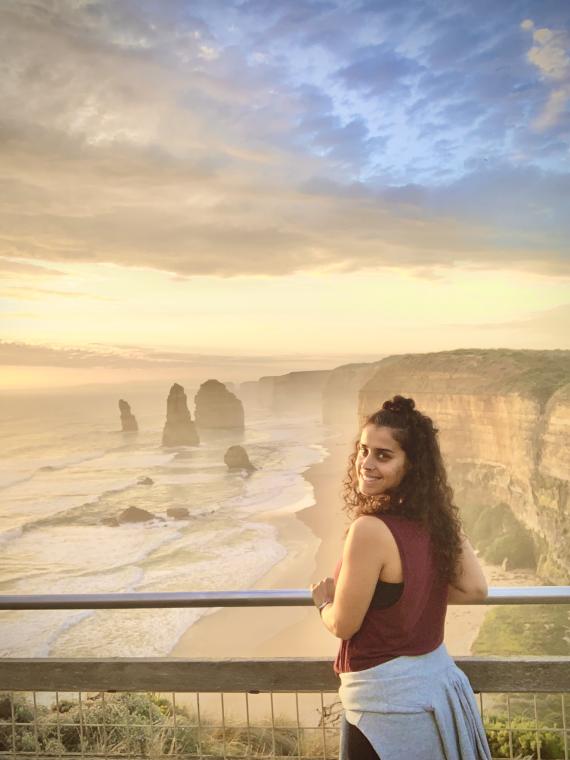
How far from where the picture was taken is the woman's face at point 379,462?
6.86 feet

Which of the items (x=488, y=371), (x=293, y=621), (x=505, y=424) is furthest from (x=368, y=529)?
(x=488, y=371)

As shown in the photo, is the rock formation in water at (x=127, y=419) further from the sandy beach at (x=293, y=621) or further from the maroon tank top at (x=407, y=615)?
the maroon tank top at (x=407, y=615)

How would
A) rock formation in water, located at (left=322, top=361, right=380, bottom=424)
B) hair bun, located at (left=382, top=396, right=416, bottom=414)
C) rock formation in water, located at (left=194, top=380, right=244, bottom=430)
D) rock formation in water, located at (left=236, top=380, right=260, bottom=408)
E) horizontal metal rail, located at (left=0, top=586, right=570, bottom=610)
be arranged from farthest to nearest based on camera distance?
rock formation in water, located at (left=236, top=380, right=260, bottom=408) → rock formation in water, located at (left=322, top=361, right=380, bottom=424) → rock formation in water, located at (left=194, top=380, right=244, bottom=430) → horizontal metal rail, located at (left=0, top=586, right=570, bottom=610) → hair bun, located at (left=382, top=396, right=416, bottom=414)

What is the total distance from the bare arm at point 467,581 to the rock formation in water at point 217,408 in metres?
124

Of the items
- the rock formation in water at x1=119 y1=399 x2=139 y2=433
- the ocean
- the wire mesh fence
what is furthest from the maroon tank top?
the rock formation in water at x1=119 y1=399 x2=139 y2=433

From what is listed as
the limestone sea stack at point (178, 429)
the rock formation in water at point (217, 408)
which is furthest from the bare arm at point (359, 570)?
the rock formation in water at point (217, 408)

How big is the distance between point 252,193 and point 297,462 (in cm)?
3160

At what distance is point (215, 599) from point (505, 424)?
44.9 metres

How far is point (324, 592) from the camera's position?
81.6 inches

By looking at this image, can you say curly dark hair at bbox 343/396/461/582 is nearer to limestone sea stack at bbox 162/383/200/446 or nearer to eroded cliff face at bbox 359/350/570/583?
eroded cliff face at bbox 359/350/570/583

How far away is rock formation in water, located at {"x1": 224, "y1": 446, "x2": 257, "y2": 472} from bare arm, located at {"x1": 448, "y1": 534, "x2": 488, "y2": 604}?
69.8 m

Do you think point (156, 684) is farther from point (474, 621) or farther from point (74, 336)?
point (74, 336)

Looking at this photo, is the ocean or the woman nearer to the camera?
the woman

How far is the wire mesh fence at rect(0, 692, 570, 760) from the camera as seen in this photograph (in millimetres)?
2670
